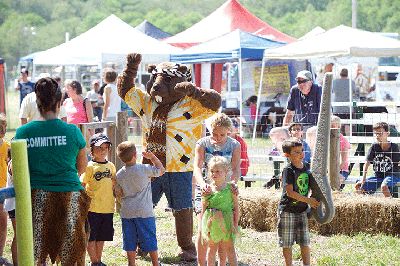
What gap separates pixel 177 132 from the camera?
921cm

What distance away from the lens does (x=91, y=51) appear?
23.2 metres

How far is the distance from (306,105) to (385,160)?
218 cm

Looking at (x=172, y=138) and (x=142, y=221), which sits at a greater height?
(x=172, y=138)

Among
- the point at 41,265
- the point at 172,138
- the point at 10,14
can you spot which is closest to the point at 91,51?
the point at 172,138

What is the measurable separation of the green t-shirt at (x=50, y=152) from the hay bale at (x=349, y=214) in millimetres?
4454

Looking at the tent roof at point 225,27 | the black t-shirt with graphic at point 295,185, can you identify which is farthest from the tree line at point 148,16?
the black t-shirt with graphic at point 295,185

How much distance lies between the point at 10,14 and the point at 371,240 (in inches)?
4164

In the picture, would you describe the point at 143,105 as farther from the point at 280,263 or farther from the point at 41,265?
the point at 41,265

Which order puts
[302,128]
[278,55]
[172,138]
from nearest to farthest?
[172,138], [302,128], [278,55]

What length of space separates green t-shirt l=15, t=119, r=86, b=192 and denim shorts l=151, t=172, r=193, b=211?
2.42 metres

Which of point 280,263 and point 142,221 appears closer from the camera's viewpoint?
point 142,221

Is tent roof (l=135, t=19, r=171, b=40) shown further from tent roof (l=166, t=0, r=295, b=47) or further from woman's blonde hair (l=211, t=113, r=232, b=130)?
woman's blonde hair (l=211, t=113, r=232, b=130)

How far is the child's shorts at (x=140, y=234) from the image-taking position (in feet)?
27.8

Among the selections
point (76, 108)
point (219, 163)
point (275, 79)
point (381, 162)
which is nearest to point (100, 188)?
point (219, 163)
